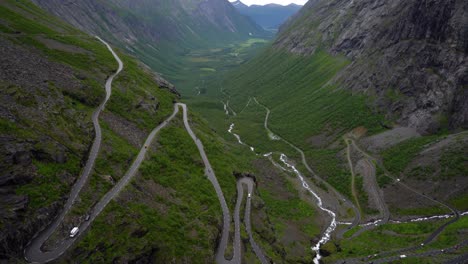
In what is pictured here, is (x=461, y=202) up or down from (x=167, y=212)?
up

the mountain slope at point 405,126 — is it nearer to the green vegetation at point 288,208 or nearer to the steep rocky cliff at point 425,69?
the steep rocky cliff at point 425,69

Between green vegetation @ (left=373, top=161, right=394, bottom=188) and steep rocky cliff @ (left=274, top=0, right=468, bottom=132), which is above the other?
steep rocky cliff @ (left=274, top=0, right=468, bottom=132)

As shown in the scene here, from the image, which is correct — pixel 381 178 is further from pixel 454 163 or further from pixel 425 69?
pixel 425 69

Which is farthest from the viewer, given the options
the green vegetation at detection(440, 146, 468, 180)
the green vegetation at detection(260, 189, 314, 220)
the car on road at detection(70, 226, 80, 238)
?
the green vegetation at detection(260, 189, 314, 220)

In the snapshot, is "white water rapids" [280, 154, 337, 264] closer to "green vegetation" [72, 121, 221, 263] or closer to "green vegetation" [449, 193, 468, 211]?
"green vegetation" [72, 121, 221, 263]

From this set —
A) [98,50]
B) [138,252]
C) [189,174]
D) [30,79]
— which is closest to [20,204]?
[138,252]

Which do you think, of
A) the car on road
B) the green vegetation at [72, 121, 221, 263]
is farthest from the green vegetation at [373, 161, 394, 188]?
the car on road

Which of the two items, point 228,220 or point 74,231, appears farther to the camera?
point 228,220

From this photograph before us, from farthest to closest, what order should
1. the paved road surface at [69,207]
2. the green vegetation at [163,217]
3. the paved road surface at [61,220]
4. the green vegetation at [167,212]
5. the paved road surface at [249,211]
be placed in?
1. the paved road surface at [249,211]
2. the green vegetation at [167,212]
3. the green vegetation at [163,217]
4. the paved road surface at [69,207]
5. the paved road surface at [61,220]

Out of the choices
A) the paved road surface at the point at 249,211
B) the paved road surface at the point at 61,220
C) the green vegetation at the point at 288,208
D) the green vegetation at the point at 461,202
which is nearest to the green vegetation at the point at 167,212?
the paved road surface at the point at 249,211

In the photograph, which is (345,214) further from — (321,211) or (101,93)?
(101,93)

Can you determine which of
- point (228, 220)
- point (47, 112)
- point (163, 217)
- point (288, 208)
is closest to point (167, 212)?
point (163, 217)
